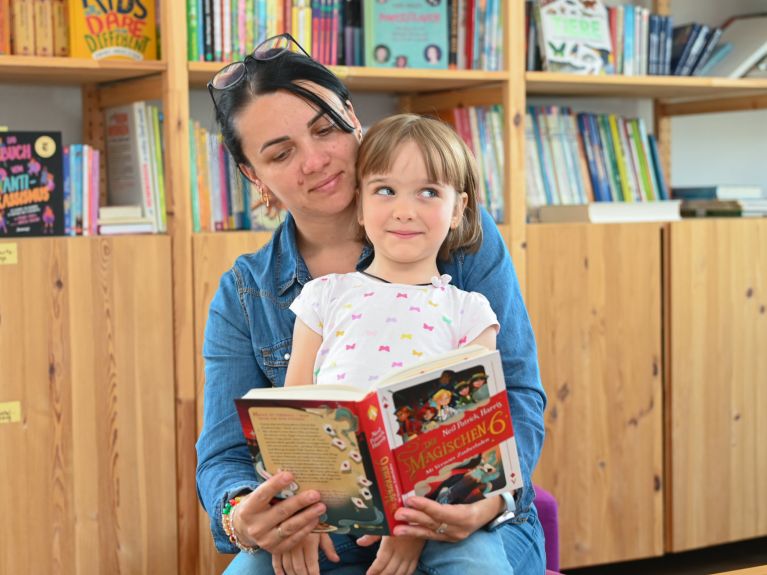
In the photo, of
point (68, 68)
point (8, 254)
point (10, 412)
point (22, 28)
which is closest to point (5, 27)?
point (22, 28)

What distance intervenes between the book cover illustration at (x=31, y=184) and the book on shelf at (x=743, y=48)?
6.51 ft

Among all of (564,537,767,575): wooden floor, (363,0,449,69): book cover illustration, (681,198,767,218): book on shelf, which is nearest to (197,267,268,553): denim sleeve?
(363,0,449,69): book cover illustration

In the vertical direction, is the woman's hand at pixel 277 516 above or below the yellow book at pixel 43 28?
below

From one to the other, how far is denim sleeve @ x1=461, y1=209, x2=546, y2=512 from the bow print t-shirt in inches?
2.4

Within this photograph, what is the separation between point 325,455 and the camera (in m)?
1.38

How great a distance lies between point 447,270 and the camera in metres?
1.74

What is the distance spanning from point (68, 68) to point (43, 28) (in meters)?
0.12

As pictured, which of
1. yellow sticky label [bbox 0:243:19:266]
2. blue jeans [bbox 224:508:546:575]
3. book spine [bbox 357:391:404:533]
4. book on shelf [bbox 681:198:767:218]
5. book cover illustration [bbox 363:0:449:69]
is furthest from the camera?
book on shelf [bbox 681:198:767:218]

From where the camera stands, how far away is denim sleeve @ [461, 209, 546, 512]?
164cm

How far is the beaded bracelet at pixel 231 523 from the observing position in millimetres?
1561

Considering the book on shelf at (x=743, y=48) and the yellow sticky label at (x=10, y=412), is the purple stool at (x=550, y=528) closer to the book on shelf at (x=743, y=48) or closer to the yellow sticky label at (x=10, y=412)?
the yellow sticky label at (x=10, y=412)

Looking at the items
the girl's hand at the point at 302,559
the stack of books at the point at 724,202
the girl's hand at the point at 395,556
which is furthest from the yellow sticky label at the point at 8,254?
the stack of books at the point at 724,202

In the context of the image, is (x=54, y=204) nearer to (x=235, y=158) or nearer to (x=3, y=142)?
(x=3, y=142)

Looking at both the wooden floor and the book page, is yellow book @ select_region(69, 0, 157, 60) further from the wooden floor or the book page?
the wooden floor
